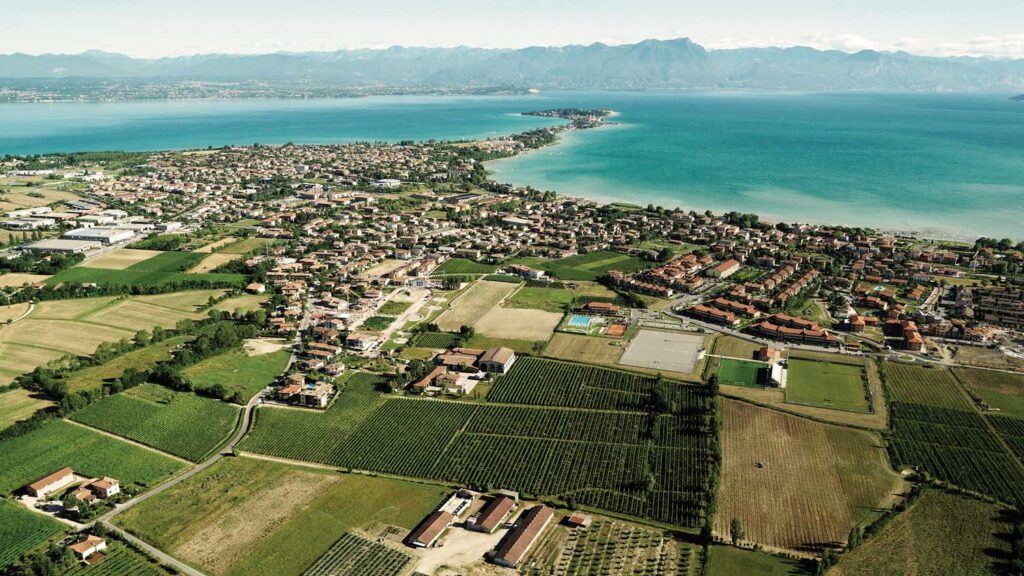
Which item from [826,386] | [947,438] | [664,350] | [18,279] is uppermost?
[18,279]

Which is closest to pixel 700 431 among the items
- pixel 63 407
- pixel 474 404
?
pixel 474 404

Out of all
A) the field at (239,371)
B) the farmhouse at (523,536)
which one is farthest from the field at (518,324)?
the farmhouse at (523,536)

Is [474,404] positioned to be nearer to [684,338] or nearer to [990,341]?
[684,338]

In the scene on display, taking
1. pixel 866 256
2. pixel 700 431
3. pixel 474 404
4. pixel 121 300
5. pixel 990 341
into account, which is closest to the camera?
pixel 700 431

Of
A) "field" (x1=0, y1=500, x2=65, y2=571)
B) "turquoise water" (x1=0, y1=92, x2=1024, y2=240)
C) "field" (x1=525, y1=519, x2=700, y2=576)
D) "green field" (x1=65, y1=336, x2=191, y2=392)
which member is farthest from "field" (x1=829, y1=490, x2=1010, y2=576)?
"turquoise water" (x1=0, y1=92, x2=1024, y2=240)

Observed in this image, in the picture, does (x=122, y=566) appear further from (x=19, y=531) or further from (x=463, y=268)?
(x=463, y=268)

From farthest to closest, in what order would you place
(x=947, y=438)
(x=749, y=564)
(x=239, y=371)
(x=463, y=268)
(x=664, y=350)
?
(x=463, y=268) < (x=664, y=350) < (x=239, y=371) < (x=947, y=438) < (x=749, y=564)

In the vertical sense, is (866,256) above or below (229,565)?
above

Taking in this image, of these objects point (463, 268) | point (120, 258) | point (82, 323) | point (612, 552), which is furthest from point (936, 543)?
point (120, 258)

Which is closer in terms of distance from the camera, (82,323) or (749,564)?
(749,564)
